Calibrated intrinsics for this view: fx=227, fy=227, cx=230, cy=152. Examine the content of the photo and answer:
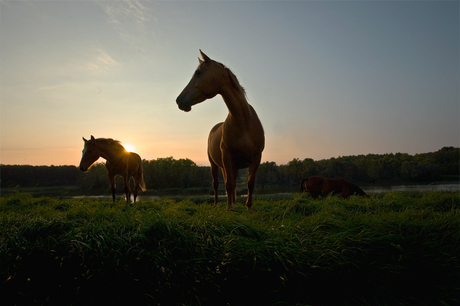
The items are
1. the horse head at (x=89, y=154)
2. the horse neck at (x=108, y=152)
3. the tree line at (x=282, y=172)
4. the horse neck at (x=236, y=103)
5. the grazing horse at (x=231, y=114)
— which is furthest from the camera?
the tree line at (x=282, y=172)

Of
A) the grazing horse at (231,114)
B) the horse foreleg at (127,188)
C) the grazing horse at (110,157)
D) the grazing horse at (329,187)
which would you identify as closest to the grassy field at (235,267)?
the grazing horse at (231,114)

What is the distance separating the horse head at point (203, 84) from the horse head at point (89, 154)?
5776 millimetres

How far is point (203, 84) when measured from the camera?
12.0 feet

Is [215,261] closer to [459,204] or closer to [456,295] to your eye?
[456,295]

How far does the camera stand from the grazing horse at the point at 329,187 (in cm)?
971

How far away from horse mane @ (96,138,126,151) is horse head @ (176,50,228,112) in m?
5.65

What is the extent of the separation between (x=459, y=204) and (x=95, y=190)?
39350 mm

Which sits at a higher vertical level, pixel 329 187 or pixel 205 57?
pixel 205 57

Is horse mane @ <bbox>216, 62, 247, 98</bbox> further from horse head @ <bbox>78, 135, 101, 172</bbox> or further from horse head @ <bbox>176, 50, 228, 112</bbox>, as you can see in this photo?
horse head @ <bbox>78, 135, 101, 172</bbox>

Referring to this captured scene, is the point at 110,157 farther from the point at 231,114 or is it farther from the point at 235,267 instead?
the point at 235,267

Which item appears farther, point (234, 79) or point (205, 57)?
point (234, 79)

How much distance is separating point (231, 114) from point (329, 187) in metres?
7.51

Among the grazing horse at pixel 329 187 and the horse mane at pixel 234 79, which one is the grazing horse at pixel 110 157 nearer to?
the horse mane at pixel 234 79

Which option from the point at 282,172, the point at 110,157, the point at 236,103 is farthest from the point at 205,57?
the point at 282,172
